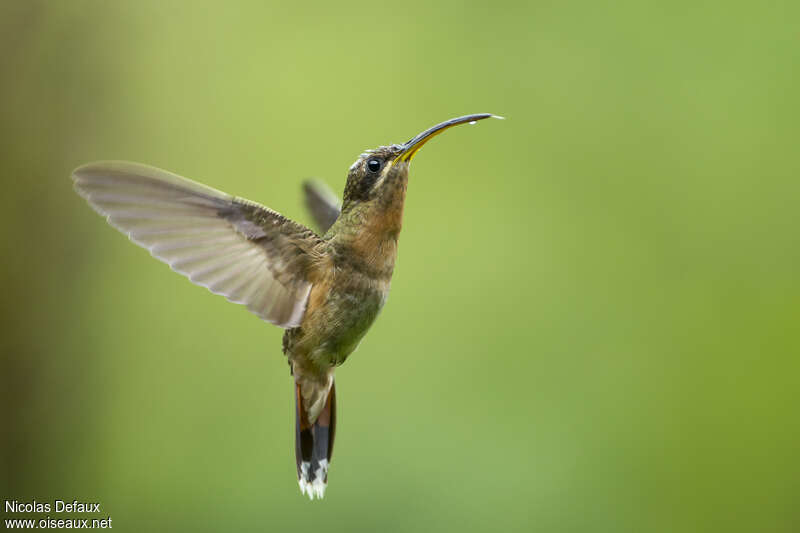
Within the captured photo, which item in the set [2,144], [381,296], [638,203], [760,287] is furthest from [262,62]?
[381,296]

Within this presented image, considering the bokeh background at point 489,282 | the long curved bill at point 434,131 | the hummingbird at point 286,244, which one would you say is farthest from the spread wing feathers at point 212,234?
the bokeh background at point 489,282

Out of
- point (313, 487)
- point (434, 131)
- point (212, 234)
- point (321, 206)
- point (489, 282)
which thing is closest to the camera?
point (434, 131)

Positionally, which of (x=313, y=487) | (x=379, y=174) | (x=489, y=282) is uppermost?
(x=379, y=174)

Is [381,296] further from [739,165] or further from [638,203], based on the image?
[739,165]

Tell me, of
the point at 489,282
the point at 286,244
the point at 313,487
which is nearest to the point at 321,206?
the point at 286,244

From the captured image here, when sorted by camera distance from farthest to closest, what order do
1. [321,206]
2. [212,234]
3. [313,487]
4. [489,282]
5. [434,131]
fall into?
1. [489,282]
2. [321,206]
3. [313,487]
4. [212,234]
5. [434,131]

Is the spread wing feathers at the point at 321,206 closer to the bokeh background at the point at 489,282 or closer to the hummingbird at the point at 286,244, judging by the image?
the hummingbird at the point at 286,244

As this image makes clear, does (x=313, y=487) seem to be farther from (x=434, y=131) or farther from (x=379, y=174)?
(x=434, y=131)
